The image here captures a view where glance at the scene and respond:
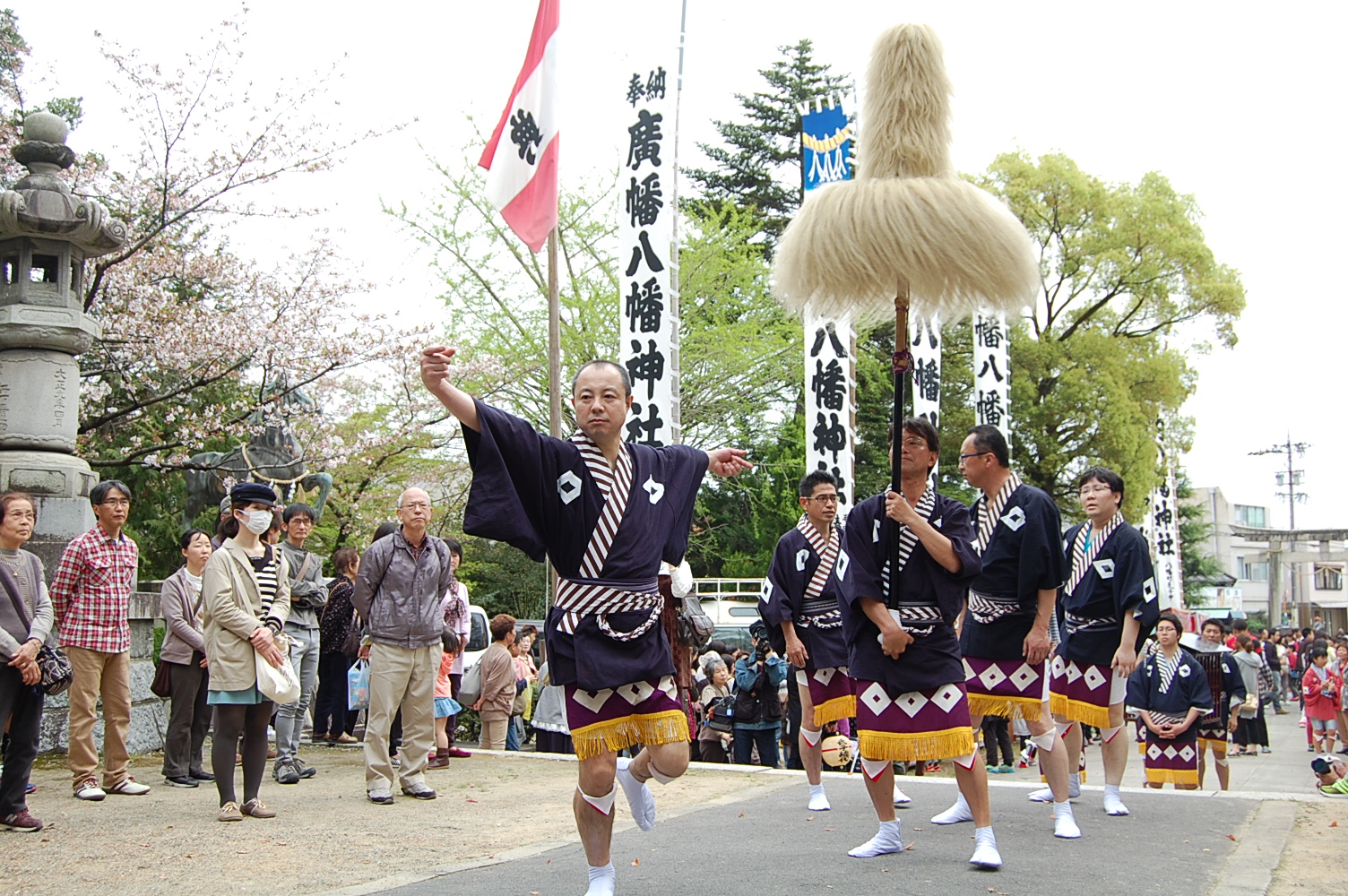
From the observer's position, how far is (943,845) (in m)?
5.17

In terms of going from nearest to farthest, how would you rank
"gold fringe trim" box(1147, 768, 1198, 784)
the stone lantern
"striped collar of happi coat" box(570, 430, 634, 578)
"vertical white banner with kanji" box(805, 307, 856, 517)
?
1. "striped collar of happi coat" box(570, 430, 634, 578)
2. the stone lantern
3. "gold fringe trim" box(1147, 768, 1198, 784)
4. "vertical white banner with kanji" box(805, 307, 856, 517)

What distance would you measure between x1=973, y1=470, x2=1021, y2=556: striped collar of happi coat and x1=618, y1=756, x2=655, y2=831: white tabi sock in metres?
2.25

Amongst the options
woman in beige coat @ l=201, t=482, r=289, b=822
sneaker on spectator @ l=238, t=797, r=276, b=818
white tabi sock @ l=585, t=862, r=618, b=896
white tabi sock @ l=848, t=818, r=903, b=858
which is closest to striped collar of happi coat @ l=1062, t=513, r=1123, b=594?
white tabi sock @ l=848, t=818, r=903, b=858

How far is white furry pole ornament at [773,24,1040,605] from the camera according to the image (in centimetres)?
477

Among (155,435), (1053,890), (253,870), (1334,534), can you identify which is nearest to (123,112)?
(155,435)

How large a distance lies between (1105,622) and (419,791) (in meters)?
4.11

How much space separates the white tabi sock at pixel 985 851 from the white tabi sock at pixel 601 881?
1.54 meters

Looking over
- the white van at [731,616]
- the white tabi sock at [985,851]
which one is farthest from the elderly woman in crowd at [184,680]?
the white van at [731,616]

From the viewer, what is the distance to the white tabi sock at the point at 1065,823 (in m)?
5.40

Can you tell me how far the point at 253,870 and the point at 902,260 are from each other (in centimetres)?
369

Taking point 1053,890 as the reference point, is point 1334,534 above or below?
above

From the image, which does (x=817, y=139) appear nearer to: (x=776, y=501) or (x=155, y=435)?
(x=155, y=435)

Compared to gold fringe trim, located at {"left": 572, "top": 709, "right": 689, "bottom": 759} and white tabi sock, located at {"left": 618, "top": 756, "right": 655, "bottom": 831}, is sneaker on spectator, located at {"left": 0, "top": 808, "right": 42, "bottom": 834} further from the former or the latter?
gold fringe trim, located at {"left": 572, "top": 709, "right": 689, "bottom": 759}

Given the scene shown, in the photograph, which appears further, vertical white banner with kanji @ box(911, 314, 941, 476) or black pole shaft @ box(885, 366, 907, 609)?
vertical white banner with kanji @ box(911, 314, 941, 476)
